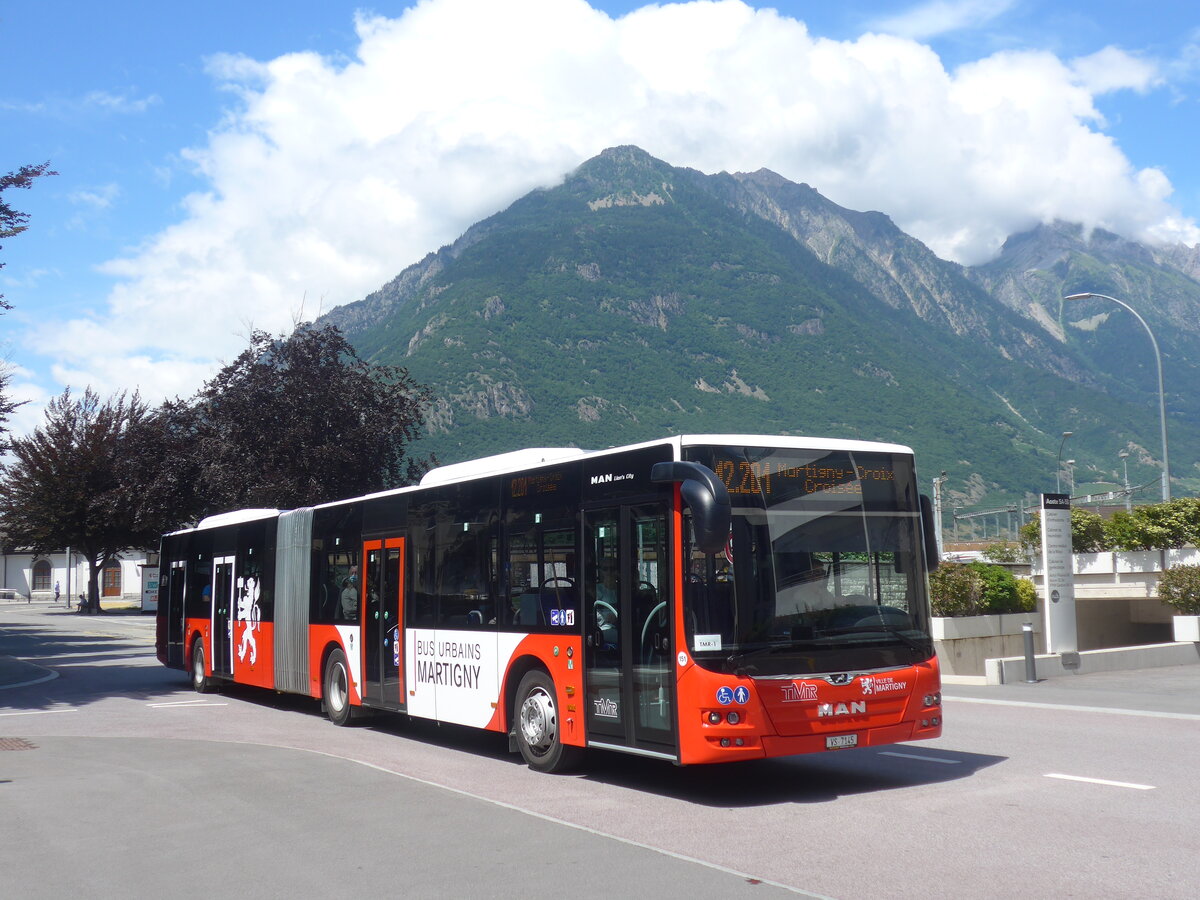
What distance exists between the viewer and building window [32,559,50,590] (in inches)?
4154

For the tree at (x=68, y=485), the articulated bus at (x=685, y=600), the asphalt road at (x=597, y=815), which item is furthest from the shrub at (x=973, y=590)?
the tree at (x=68, y=485)

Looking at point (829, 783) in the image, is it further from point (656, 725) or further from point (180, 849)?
point (180, 849)

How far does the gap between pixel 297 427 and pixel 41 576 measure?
8187 centimetres

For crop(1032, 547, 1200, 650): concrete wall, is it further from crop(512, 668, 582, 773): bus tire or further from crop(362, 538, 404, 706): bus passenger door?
crop(512, 668, 582, 773): bus tire

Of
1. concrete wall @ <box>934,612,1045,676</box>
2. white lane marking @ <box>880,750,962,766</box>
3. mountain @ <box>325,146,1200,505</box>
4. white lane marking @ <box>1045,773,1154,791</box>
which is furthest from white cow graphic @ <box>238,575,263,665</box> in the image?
mountain @ <box>325,146,1200,505</box>

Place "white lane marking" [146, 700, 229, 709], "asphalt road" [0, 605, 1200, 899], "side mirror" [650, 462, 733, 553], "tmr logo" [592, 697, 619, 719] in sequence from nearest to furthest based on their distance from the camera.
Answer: "asphalt road" [0, 605, 1200, 899]
"side mirror" [650, 462, 733, 553]
"tmr logo" [592, 697, 619, 719]
"white lane marking" [146, 700, 229, 709]

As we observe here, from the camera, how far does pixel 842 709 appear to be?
935 cm

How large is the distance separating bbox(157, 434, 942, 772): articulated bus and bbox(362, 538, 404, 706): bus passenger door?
2.36 feet

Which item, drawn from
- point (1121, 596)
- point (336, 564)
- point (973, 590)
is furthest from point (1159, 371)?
point (336, 564)

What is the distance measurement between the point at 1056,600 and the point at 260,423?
78.0 feet

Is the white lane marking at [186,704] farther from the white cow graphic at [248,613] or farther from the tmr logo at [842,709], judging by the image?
the tmr logo at [842,709]

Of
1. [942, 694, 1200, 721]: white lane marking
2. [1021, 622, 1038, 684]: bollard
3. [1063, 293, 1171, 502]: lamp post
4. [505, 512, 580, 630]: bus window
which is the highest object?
[1063, 293, 1171, 502]: lamp post

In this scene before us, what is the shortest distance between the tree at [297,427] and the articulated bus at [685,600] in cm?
2281

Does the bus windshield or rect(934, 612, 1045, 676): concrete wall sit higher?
the bus windshield
